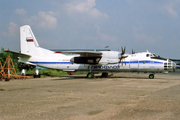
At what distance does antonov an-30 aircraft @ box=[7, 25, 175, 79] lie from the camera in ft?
76.8

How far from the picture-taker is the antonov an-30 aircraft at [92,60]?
922 inches

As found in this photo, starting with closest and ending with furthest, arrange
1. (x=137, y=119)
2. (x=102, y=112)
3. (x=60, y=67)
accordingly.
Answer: (x=137, y=119) → (x=102, y=112) → (x=60, y=67)

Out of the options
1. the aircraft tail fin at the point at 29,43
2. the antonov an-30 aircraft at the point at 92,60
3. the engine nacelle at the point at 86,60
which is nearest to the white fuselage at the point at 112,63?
the antonov an-30 aircraft at the point at 92,60

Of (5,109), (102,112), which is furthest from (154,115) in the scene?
(5,109)

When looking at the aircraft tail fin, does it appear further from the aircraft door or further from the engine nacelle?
the aircraft door

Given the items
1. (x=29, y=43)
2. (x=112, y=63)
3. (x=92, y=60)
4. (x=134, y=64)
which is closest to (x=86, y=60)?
(x=92, y=60)

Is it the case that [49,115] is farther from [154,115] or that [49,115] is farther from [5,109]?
[154,115]

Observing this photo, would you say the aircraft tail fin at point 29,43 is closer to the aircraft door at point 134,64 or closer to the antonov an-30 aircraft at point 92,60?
the antonov an-30 aircraft at point 92,60

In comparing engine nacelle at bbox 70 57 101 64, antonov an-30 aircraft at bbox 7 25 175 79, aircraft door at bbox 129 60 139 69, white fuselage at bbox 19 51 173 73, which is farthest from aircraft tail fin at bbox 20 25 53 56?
aircraft door at bbox 129 60 139 69

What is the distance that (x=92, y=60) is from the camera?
2458 centimetres

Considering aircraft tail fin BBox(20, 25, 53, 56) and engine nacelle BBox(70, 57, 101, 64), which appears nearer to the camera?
engine nacelle BBox(70, 57, 101, 64)

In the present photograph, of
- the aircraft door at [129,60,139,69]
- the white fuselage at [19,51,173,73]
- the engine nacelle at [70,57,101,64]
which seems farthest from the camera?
the engine nacelle at [70,57,101,64]

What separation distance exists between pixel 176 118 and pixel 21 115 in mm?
4640

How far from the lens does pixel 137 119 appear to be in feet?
16.8
